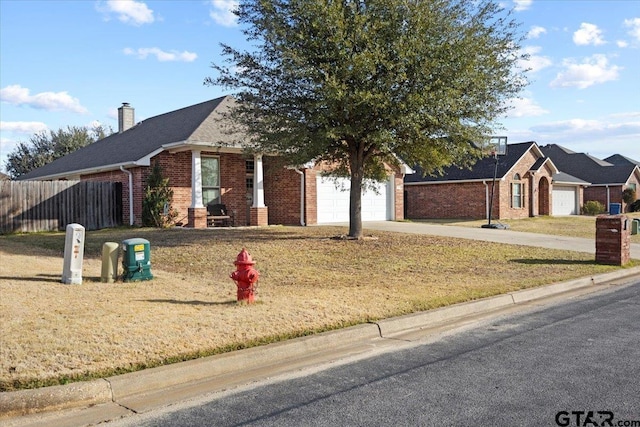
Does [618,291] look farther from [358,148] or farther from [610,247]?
[358,148]

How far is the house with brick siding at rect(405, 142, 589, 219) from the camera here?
30.7 metres

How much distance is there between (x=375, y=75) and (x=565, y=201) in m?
31.8

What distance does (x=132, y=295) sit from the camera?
26.9 feet

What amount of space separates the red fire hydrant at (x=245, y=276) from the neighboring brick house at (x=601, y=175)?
43666 mm

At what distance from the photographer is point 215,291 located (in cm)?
888

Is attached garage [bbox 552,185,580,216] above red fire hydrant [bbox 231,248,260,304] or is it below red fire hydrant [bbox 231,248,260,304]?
above

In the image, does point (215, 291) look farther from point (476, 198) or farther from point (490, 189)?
point (476, 198)

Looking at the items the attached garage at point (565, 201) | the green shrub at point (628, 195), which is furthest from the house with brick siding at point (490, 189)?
the green shrub at point (628, 195)

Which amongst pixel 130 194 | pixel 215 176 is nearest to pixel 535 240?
pixel 215 176

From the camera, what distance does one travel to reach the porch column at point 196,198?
18719 mm

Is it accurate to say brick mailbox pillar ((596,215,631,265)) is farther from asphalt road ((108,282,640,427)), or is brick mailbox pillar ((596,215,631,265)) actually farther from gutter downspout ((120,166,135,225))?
gutter downspout ((120,166,135,225))

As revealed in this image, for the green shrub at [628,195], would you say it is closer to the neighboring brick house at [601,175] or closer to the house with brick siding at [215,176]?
the neighboring brick house at [601,175]

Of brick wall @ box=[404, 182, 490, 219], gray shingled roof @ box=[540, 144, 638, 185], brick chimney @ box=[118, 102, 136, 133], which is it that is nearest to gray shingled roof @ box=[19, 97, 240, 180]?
brick chimney @ box=[118, 102, 136, 133]

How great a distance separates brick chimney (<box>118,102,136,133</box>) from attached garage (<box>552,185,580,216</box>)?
94.4 feet
